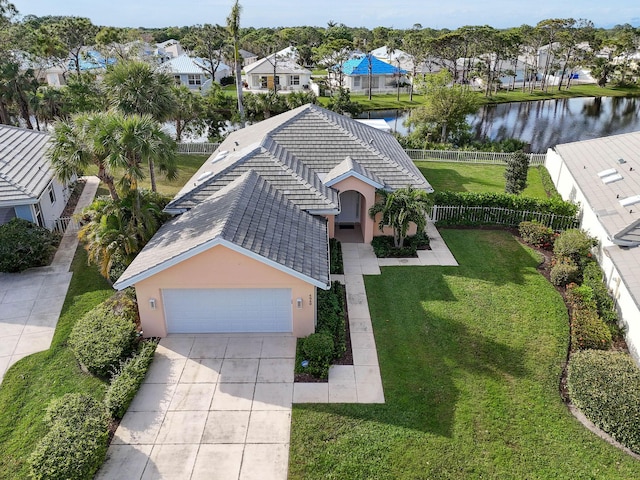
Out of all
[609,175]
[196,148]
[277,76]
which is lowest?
[196,148]

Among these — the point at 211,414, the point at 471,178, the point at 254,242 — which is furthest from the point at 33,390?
the point at 471,178

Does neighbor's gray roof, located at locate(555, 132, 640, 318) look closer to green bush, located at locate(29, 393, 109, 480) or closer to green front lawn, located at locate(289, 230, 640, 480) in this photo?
green front lawn, located at locate(289, 230, 640, 480)

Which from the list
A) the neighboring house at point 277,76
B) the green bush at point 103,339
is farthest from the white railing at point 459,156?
the neighboring house at point 277,76

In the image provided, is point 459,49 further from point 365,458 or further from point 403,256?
point 365,458

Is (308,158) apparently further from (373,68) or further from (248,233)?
(373,68)

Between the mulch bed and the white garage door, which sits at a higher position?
the white garage door

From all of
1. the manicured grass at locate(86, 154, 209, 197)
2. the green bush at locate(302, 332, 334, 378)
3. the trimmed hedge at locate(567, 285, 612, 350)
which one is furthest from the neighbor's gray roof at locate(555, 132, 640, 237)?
the manicured grass at locate(86, 154, 209, 197)

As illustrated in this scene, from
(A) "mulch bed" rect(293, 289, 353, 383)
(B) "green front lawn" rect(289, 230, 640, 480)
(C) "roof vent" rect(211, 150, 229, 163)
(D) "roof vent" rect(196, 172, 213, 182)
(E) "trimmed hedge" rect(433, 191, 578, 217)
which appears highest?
(C) "roof vent" rect(211, 150, 229, 163)
